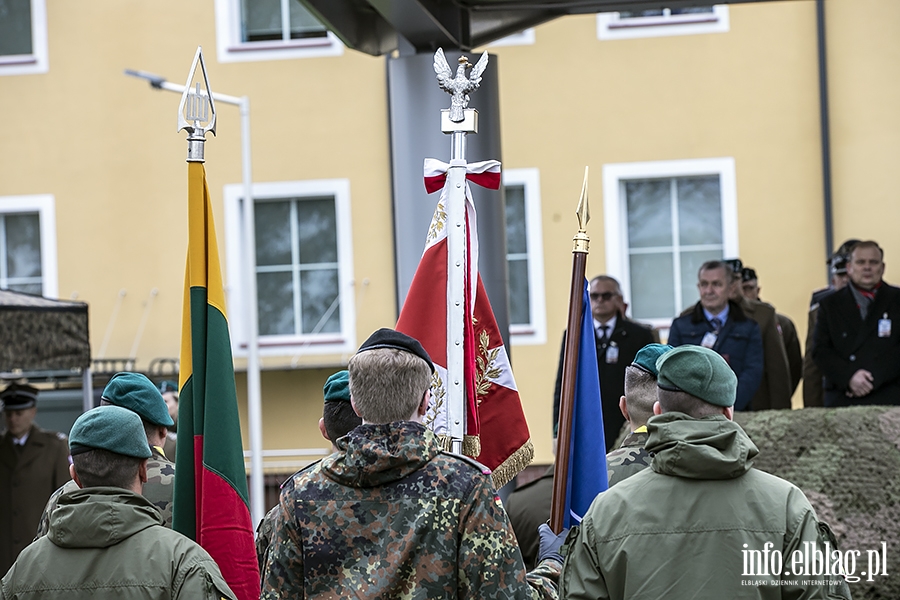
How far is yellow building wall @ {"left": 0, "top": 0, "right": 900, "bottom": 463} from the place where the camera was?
14758 mm

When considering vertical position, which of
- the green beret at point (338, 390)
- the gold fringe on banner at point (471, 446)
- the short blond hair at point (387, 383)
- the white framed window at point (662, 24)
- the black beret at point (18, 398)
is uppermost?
the white framed window at point (662, 24)

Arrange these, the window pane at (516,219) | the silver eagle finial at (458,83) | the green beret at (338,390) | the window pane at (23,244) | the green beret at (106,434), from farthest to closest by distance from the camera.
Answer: the window pane at (23,244), the window pane at (516,219), the silver eagle finial at (458,83), the green beret at (338,390), the green beret at (106,434)

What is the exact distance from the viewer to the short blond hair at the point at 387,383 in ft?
10.2

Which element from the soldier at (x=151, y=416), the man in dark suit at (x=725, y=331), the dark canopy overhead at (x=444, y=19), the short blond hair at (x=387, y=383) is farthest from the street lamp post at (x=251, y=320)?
the short blond hair at (x=387, y=383)

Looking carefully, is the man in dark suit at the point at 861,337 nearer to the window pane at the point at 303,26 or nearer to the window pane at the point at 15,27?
the window pane at the point at 303,26

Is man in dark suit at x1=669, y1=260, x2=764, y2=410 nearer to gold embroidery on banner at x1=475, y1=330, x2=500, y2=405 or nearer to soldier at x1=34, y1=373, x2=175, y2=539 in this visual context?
gold embroidery on banner at x1=475, y1=330, x2=500, y2=405

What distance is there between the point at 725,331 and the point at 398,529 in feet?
19.4

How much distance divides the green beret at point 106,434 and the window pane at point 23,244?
13.9 metres

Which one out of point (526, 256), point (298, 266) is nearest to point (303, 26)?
point (298, 266)

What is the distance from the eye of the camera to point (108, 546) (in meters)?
3.38

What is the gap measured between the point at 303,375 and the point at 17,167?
16.1ft

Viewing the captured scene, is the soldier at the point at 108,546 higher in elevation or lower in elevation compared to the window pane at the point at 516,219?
lower

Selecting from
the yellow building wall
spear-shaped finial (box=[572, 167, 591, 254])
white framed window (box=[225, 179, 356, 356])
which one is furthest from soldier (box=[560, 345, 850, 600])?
white framed window (box=[225, 179, 356, 356])

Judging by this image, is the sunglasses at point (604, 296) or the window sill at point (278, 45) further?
the window sill at point (278, 45)
